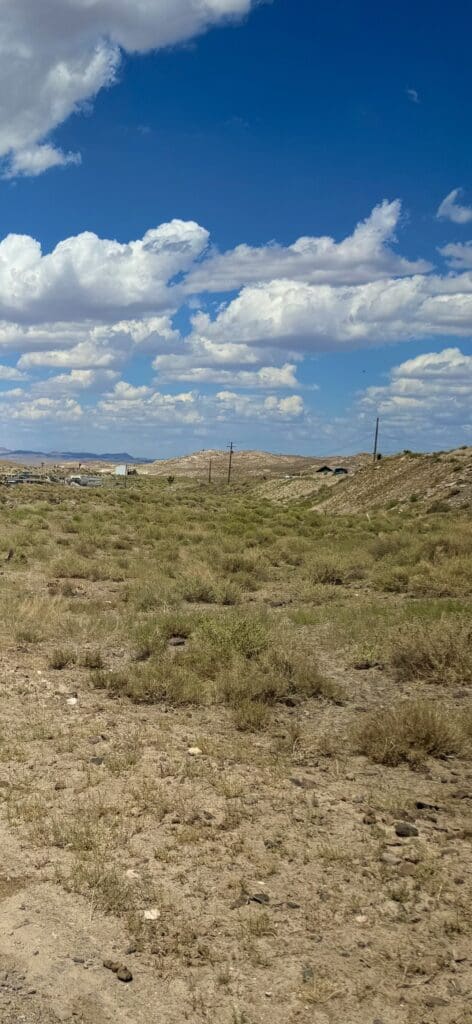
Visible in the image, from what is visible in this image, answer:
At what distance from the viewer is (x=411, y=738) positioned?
7555mm

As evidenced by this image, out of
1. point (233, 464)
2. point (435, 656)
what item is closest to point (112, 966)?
point (435, 656)

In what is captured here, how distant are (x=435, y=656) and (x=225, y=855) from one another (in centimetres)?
558

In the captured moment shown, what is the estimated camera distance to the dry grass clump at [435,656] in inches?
393

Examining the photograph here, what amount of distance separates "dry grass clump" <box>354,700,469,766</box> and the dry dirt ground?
3.6 inches

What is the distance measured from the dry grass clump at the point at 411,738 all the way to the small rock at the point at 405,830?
1.33m

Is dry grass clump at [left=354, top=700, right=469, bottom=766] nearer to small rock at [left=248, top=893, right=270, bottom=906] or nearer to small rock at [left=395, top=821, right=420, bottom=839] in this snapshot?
small rock at [left=395, top=821, right=420, bottom=839]

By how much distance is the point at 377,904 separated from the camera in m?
4.97

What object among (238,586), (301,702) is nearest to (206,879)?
(301,702)

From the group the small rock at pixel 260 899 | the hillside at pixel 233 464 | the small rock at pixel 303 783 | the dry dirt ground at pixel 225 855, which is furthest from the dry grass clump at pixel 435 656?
the hillside at pixel 233 464

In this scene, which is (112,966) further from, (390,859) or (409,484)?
(409,484)

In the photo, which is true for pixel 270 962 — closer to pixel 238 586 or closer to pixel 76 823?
pixel 76 823

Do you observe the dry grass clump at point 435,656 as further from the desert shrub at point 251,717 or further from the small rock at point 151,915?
the small rock at point 151,915

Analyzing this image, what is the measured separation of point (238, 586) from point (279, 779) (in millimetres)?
10305

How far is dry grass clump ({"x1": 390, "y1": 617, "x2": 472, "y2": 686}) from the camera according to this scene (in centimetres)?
999
